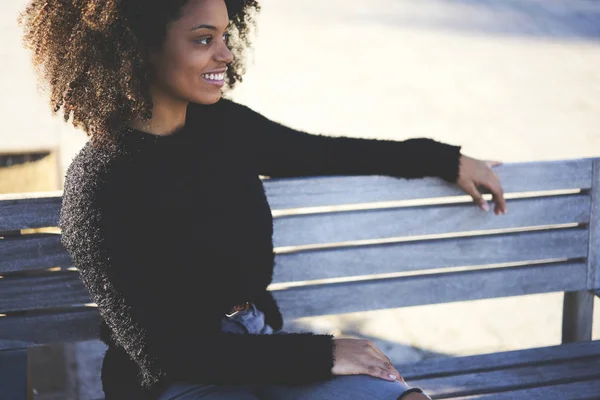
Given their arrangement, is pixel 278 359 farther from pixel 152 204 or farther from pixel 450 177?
pixel 450 177

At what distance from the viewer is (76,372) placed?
143 inches

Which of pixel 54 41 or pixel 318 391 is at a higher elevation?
pixel 54 41

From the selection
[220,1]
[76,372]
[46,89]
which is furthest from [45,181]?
[220,1]

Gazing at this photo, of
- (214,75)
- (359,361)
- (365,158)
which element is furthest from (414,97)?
(359,361)

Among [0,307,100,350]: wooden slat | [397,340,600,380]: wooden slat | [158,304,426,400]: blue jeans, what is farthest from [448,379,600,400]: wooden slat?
[0,307,100,350]: wooden slat

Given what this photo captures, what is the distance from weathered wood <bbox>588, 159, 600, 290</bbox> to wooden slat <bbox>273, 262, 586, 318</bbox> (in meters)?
0.03

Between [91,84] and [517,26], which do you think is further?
[517,26]

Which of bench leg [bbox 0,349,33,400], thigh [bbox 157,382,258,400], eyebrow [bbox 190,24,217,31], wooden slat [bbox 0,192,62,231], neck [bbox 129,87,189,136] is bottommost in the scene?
bench leg [bbox 0,349,33,400]

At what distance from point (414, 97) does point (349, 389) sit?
5229mm

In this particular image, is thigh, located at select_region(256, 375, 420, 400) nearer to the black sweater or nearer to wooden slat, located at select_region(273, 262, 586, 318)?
the black sweater

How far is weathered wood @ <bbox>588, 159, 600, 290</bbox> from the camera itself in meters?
2.72

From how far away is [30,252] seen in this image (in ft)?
7.74

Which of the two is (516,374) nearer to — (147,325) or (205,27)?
(147,325)

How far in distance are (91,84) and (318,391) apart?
0.89 metres
